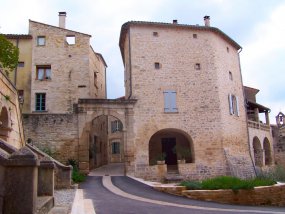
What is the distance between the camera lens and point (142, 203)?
34.3 feet

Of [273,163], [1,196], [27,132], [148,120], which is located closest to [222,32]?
[148,120]

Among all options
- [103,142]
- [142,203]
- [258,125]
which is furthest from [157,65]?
[142,203]

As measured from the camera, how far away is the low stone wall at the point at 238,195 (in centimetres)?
1287

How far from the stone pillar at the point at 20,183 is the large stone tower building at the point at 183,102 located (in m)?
15.8

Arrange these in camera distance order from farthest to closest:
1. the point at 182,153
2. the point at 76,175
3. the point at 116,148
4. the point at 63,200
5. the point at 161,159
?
the point at 116,148 → the point at 182,153 → the point at 161,159 → the point at 76,175 → the point at 63,200

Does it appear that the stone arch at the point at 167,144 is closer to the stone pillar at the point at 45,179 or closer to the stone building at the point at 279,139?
the stone building at the point at 279,139

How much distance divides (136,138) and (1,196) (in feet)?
54.4

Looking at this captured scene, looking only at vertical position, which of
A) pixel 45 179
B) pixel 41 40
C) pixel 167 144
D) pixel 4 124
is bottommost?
pixel 45 179

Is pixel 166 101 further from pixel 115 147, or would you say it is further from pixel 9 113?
pixel 115 147

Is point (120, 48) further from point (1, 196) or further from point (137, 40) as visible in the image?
point (1, 196)

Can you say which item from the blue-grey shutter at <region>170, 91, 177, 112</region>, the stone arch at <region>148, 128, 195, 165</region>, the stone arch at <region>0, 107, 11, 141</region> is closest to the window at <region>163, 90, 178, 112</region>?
the blue-grey shutter at <region>170, 91, 177, 112</region>

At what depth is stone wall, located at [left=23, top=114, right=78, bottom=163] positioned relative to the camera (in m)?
20.1

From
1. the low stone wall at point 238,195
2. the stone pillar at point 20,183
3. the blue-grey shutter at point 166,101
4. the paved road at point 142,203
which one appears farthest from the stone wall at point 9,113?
the blue-grey shutter at point 166,101

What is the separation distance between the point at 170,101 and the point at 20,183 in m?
17.9
